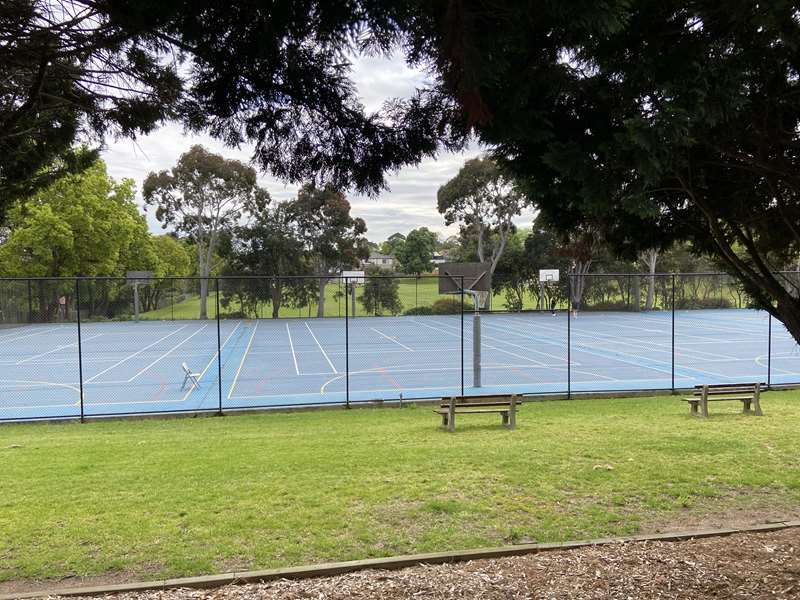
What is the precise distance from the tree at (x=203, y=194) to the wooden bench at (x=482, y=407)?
3409 centimetres

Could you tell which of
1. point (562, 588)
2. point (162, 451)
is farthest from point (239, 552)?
point (162, 451)

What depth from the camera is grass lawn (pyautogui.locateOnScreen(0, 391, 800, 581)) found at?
4.88 metres

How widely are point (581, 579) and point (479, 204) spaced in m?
44.7

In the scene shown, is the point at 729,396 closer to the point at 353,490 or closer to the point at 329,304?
the point at 353,490

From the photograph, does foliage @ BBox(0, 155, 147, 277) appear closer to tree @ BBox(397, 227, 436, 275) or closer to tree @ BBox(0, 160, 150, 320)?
tree @ BBox(0, 160, 150, 320)

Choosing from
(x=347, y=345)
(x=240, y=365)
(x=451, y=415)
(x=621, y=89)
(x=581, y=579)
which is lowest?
(x=240, y=365)

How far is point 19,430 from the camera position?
1251 cm

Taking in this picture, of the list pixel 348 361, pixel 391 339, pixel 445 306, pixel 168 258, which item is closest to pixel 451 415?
pixel 348 361

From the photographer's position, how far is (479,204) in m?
47.5

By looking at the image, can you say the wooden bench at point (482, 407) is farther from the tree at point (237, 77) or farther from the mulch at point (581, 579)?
the tree at point (237, 77)

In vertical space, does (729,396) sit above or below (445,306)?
below

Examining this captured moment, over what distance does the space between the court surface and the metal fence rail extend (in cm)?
10

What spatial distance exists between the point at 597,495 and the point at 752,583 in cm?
216

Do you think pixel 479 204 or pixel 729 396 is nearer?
pixel 729 396
